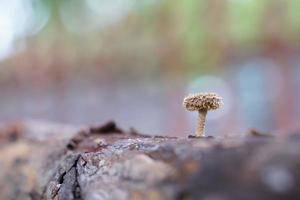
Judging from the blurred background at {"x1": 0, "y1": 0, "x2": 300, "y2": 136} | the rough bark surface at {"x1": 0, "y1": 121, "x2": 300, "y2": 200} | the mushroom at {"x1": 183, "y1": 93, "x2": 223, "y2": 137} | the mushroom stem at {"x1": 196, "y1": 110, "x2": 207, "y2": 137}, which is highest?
the blurred background at {"x1": 0, "y1": 0, "x2": 300, "y2": 136}

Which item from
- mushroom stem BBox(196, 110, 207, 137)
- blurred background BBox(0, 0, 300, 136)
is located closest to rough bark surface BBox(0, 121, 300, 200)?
mushroom stem BBox(196, 110, 207, 137)

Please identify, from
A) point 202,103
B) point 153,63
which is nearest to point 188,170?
point 202,103

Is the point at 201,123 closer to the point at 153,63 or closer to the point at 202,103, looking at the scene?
the point at 202,103

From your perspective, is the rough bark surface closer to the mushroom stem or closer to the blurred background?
the mushroom stem

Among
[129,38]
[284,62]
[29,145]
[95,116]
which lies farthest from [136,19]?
[29,145]

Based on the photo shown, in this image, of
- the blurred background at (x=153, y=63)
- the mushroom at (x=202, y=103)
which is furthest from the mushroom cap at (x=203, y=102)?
the blurred background at (x=153, y=63)

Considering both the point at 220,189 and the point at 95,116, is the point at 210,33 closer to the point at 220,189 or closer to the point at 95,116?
the point at 95,116

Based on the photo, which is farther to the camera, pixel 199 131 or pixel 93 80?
pixel 93 80
